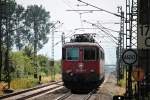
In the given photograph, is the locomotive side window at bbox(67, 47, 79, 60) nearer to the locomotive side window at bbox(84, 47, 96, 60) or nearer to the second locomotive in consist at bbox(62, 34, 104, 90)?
the second locomotive in consist at bbox(62, 34, 104, 90)

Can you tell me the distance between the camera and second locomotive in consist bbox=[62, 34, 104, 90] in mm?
31766

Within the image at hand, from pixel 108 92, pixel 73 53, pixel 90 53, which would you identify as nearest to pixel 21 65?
pixel 108 92

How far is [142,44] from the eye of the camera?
12656 millimetres

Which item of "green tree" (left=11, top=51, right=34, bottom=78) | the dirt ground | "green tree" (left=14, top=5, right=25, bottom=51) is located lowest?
the dirt ground

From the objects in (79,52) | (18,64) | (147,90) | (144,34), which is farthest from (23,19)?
(144,34)

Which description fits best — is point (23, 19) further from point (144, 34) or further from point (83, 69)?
point (144, 34)

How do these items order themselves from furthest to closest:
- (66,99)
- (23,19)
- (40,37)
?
(40,37), (23,19), (66,99)

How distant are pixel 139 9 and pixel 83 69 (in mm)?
5221

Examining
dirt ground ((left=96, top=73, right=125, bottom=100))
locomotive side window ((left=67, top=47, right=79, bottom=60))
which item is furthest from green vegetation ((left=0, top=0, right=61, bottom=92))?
locomotive side window ((left=67, top=47, right=79, bottom=60))

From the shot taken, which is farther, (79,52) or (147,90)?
(79,52)

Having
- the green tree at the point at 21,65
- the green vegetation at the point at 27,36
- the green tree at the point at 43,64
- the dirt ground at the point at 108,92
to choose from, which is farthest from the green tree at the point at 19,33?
the dirt ground at the point at 108,92

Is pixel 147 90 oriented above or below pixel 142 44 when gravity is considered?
below

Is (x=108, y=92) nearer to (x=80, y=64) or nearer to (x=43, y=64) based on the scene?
(x=80, y=64)

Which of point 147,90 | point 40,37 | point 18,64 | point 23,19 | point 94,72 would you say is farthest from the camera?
point 40,37
